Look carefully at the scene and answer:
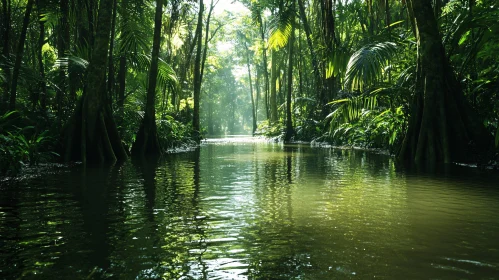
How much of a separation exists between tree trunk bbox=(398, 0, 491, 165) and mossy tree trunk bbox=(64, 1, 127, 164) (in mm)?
7582

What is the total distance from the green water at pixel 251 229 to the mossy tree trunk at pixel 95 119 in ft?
11.1

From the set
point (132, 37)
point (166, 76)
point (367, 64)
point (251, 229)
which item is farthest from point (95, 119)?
point (251, 229)

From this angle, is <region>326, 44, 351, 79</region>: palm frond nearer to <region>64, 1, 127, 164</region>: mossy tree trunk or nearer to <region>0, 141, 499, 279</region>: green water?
<region>0, 141, 499, 279</region>: green water

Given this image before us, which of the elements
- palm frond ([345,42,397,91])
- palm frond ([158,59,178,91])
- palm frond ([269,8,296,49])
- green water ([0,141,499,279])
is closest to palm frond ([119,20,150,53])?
palm frond ([158,59,178,91])

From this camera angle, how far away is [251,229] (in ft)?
13.0

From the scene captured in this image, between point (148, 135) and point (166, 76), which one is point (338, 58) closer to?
point (148, 135)

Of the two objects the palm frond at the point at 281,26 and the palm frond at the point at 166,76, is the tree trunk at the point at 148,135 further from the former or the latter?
the palm frond at the point at 281,26

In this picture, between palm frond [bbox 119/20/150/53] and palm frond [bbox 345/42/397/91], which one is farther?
palm frond [bbox 119/20/150/53]

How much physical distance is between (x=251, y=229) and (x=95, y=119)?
7791 mm

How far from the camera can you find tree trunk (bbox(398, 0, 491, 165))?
31.2ft

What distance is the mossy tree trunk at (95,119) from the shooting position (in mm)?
10344

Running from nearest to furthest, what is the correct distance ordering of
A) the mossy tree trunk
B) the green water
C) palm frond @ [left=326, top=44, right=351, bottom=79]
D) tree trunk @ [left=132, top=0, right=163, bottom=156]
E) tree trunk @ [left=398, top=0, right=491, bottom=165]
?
the green water
tree trunk @ [left=398, top=0, right=491, bottom=165]
the mossy tree trunk
palm frond @ [left=326, top=44, right=351, bottom=79]
tree trunk @ [left=132, top=0, right=163, bottom=156]

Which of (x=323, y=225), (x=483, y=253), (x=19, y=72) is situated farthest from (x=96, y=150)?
(x=483, y=253)

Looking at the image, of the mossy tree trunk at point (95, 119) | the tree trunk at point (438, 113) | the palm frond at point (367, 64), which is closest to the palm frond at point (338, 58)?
the palm frond at point (367, 64)
